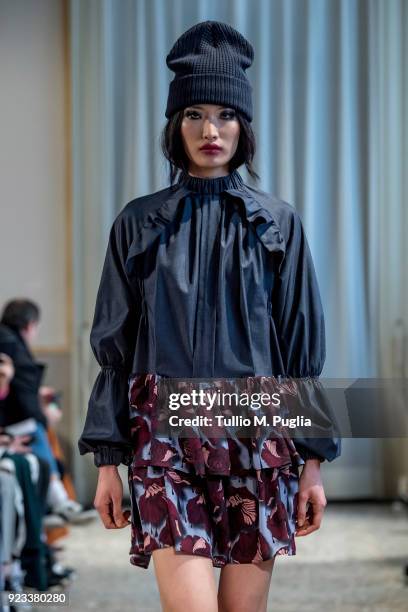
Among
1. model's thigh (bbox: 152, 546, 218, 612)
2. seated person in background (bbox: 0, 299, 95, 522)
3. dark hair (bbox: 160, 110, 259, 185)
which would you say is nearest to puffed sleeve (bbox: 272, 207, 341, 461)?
dark hair (bbox: 160, 110, 259, 185)

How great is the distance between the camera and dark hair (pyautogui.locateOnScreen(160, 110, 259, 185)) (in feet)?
5.18

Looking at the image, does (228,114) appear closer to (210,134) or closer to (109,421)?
(210,134)

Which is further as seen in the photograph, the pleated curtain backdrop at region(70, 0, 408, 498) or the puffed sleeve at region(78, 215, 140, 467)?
the pleated curtain backdrop at region(70, 0, 408, 498)

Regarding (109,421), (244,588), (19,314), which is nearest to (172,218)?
(109,421)

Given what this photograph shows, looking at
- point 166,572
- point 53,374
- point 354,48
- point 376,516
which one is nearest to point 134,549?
point 166,572

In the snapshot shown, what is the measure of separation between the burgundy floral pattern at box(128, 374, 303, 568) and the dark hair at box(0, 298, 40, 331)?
8.31ft

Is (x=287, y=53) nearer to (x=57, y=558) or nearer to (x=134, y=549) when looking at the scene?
(x=57, y=558)

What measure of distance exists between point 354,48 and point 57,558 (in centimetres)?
191

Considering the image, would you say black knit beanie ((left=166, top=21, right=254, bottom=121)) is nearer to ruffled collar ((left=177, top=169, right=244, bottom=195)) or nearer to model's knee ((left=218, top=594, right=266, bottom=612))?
ruffled collar ((left=177, top=169, right=244, bottom=195))

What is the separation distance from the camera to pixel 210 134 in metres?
1.53

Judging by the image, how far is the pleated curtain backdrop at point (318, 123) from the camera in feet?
12.0

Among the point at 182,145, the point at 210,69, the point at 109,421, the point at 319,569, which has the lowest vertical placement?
the point at 319,569

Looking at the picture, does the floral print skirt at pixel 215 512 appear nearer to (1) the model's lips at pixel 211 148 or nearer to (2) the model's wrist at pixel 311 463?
(2) the model's wrist at pixel 311 463

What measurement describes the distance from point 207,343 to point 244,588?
1.09 ft
